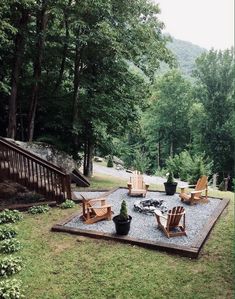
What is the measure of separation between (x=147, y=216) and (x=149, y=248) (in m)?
2.22

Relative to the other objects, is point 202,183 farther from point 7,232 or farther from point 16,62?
point 16,62

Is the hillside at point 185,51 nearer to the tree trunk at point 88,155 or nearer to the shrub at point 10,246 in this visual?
the tree trunk at point 88,155

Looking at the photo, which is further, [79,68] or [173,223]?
[79,68]

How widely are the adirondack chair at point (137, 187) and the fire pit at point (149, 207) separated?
1446 mm

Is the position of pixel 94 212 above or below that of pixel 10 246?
above

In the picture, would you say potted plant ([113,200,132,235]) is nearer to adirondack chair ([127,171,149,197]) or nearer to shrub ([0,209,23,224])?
shrub ([0,209,23,224])

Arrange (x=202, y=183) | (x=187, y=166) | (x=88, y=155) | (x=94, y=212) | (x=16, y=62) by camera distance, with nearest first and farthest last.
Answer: (x=94, y=212)
(x=202, y=183)
(x=16, y=62)
(x=88, y=155)
(x=187, y=166)

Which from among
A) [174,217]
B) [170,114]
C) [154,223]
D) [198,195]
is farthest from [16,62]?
[170,114]

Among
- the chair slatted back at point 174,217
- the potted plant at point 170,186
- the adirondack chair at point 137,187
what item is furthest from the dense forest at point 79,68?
the chair slatted back at point 174,217

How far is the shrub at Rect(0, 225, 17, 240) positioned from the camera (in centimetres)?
790

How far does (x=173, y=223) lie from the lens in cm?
812

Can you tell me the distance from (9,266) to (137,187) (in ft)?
22.1

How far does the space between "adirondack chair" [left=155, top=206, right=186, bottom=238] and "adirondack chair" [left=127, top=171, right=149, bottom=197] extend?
345 cm

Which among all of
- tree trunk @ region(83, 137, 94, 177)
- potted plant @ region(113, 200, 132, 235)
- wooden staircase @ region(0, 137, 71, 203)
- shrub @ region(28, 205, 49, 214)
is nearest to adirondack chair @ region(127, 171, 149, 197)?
wooden staircase @ region(0, 137, 71, 203)
